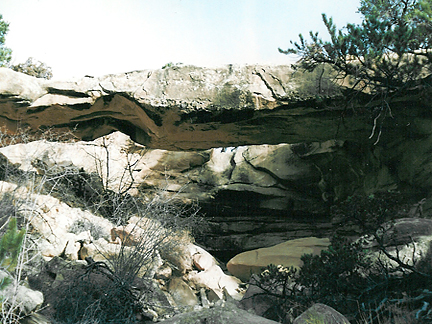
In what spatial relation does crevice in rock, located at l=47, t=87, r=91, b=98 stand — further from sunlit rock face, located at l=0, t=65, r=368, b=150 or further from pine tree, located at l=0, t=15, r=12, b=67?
pine tree, located at l=0, t=15, r=12, b=67

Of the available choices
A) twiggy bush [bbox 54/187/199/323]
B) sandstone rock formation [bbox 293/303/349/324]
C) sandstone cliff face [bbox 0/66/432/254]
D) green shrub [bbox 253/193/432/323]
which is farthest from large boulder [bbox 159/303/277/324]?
sandstone cliff face [bbox 0/66/432/254]

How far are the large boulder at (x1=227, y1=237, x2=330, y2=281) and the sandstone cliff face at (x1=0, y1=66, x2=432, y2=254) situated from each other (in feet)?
4.83

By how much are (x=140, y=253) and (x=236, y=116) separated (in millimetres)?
2726

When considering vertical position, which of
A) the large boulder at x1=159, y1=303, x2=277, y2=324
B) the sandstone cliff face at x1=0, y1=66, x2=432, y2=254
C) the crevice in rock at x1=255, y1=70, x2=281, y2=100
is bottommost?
the large boulder at x1=159, y1=303, x2=277, y2=324

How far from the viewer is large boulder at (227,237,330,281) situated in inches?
314

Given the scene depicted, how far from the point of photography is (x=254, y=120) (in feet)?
21.8

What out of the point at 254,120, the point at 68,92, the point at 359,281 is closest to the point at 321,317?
the point at 359,281

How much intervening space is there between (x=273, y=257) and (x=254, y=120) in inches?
126

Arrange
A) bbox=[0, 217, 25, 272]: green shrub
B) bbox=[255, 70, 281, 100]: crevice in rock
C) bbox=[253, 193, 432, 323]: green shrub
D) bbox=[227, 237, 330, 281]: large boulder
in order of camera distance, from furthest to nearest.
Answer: bbox=[227, 237, 330, 281]: large boulder < bbox=[255, 70, 281, 100]: crevice in rock < bbox=[253, 193, 432, 323]: green shrub < bbox=[0, 217, 25, 272]: green shrub

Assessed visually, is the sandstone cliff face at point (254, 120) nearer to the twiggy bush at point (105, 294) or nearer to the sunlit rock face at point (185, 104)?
the sunlit rock face at point (185, 104)

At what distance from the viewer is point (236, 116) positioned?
6457mm

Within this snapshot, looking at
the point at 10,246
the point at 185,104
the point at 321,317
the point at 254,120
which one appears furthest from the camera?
the point at 254,120

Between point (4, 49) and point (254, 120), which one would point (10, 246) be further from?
point (4, 49)

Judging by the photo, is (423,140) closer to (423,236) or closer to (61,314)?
(423,236)
